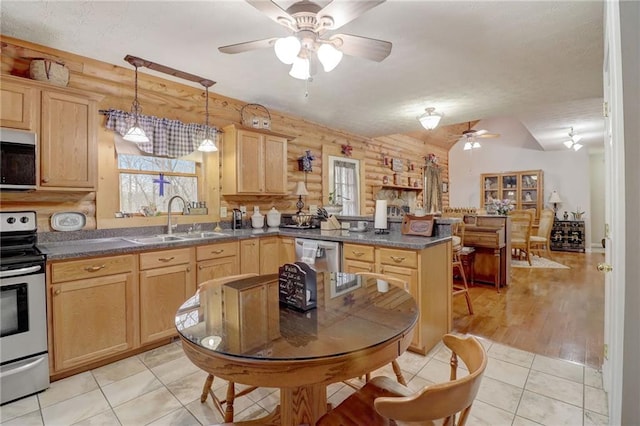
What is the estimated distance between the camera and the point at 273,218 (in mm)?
4137

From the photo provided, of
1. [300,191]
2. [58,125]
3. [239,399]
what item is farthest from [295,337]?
[300,191]

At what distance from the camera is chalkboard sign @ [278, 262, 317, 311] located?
1360mm

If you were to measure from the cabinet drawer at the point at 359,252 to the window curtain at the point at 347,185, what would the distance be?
2.58 m

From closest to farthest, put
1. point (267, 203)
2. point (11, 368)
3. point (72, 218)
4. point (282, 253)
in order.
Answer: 1. point (11, 368)
2. point (72, 218)
3. point (282, 253)
4. point (267, 203)

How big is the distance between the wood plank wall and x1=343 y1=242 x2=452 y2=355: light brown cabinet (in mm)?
1918

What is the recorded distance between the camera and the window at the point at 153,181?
10.3 feet

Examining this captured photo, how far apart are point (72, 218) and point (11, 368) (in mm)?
1193

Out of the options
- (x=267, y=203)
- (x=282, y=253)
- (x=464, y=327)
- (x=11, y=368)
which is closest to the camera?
(x=11, y=368)

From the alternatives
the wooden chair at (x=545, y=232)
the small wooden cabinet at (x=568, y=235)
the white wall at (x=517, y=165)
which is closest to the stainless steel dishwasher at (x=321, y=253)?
the wooden chair at (x=545, y=232)

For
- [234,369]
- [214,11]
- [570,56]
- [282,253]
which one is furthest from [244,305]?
[570,56]

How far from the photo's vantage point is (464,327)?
3.11 meters

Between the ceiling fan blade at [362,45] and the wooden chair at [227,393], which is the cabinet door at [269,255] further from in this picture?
the ceiling fan blade at [362,45]

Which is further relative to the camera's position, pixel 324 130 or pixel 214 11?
pixel 324 130

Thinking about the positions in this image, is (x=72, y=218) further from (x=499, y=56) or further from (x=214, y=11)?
(x=499, y=56)
